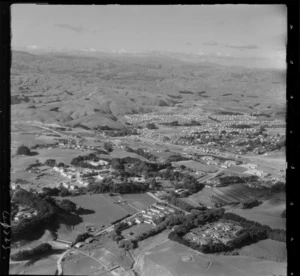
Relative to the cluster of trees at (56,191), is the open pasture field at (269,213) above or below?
below

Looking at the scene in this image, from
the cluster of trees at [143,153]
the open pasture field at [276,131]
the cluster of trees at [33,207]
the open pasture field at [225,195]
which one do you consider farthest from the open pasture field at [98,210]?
the open pasture field at [276,131]

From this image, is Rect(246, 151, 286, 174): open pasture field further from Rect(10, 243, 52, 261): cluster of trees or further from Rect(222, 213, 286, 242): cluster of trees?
Rect(10, 243, 52, 261): cluster of trees

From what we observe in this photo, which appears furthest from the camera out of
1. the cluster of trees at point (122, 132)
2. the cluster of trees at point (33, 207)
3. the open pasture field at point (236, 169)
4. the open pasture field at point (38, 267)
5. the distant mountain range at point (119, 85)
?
the cluster of trees at point (122, 132)

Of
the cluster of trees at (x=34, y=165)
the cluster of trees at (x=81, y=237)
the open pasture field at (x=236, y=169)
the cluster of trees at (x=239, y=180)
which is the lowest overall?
the cluster of trees at (x=81, y=237)

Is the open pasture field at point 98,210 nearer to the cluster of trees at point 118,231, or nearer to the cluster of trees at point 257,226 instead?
the cluster of trees at point 118,231

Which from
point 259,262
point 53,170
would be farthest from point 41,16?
point 259,262

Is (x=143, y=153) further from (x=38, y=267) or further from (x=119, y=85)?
(x=38, y=267)

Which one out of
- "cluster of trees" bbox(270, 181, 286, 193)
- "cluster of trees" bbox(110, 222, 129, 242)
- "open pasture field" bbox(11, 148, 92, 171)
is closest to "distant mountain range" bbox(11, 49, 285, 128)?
"open pasture field" bbox(11, 148, 92, 171)
